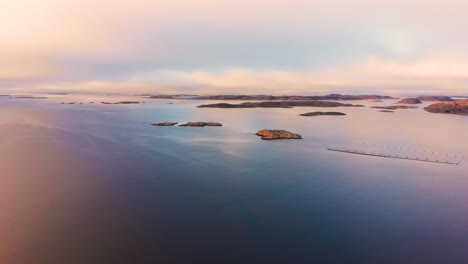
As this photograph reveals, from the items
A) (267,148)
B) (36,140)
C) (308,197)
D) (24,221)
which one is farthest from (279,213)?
(36,140)

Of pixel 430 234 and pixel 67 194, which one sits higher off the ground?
pixel 67 194

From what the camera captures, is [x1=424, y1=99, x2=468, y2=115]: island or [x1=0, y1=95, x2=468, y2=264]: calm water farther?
[x1=424, y1=99, x2=468, y2=115]: island

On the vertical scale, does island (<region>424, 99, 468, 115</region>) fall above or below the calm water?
above

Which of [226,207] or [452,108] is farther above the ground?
[452,108]

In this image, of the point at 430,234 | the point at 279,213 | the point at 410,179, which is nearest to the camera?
the point at 430,234

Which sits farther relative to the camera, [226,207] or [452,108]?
[452,108]

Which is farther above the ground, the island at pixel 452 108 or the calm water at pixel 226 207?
the island at pixel 452 108

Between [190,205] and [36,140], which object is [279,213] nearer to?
[190,205]

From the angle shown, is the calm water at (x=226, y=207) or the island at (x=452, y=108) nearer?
the calm water at (x=226, y=207)
